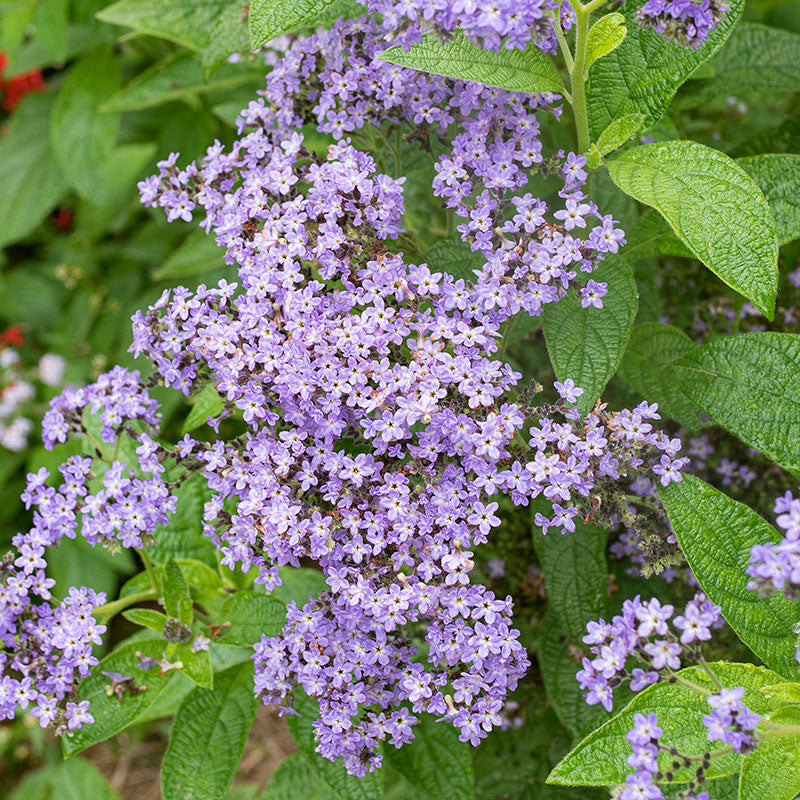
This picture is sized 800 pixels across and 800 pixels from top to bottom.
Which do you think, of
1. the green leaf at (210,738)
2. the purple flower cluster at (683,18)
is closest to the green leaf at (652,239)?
the purple flower cluster at (683,18)

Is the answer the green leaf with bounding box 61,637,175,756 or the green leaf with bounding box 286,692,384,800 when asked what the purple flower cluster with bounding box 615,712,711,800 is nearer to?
the green leaf with bounding box 286,692,384,800

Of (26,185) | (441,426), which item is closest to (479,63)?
(441,426)

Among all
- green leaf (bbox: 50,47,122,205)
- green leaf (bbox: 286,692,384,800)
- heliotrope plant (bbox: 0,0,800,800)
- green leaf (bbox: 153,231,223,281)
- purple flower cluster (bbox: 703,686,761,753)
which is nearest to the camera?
purple flower cluster (bbox: 703,686,761,753)

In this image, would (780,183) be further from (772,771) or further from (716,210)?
(772,771)

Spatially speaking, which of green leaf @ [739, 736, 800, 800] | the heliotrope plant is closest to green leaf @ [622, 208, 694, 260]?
the heliotrope plant

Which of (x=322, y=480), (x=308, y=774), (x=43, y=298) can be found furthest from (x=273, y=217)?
(x=43, y=298)

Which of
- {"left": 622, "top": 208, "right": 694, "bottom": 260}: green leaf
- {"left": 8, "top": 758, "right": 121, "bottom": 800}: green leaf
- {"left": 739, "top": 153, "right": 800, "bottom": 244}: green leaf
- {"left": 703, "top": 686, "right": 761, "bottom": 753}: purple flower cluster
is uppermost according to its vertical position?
{"left": 739, "top": 153, "right": 800, "bottom": 244}: green leaf
